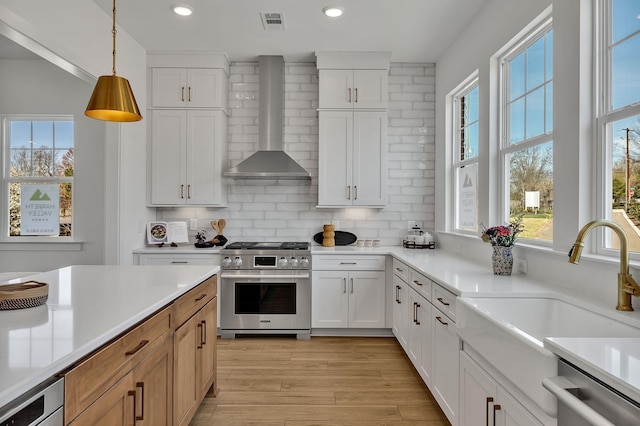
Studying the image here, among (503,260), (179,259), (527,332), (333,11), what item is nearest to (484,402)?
(527,332)

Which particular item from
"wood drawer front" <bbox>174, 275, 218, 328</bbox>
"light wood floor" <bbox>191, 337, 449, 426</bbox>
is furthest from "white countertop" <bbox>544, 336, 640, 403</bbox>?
"wood drawer front" <bbox>174, 275, 218, 328</bbox>

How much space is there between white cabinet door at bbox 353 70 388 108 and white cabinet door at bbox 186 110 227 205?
1.57 m

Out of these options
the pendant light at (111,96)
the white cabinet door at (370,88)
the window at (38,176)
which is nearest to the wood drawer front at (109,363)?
the pendant light at (111,96)

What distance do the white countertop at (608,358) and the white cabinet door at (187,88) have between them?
3945 mm

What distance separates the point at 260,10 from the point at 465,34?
1.95 m

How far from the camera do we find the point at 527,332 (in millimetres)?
1743

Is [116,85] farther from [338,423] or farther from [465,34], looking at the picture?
[465,34]

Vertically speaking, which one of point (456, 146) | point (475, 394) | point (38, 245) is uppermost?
point (456, 146)

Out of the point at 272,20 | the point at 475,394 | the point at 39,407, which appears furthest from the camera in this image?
the point at 272,20

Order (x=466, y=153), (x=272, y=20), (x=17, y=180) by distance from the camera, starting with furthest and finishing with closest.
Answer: (x=17, y=180) < (x=466, y=153) < (x=272, y=20)

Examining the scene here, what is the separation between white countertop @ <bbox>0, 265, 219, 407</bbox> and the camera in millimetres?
958

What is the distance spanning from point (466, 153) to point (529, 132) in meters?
1.18

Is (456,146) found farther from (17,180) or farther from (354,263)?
(17,180)

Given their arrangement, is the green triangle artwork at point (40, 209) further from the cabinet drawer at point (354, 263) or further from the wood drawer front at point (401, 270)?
the wood drawer front at point (401, 270)
